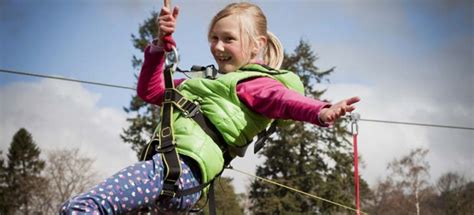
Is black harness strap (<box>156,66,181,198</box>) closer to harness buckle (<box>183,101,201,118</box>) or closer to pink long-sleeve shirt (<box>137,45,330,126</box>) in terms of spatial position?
harness buckle (<box>183,101,201,118</box>)

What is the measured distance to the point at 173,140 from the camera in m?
2.31

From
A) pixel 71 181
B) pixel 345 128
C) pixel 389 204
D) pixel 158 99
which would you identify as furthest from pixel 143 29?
pixel 158 99

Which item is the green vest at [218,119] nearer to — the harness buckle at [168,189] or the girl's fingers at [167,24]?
the harness buckle at [168,189]

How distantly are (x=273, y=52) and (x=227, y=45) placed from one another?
14.2 inches

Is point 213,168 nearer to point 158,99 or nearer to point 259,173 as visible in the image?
point 158,99

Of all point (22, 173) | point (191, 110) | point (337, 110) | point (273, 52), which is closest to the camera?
point (337, 110)

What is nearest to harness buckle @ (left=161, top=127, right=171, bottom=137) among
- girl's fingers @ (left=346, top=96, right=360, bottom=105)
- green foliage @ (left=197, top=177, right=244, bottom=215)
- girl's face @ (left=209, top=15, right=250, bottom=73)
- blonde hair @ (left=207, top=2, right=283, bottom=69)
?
girl's face @ (left=209, top=15, right=250, bottom=73)

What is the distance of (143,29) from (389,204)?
1559 centimetres

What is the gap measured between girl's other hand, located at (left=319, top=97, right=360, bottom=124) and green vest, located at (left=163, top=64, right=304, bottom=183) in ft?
1.49

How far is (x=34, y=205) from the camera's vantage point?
99.0 ft

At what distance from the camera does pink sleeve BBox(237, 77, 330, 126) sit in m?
2.20

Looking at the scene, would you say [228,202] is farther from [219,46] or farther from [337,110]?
[337,110]

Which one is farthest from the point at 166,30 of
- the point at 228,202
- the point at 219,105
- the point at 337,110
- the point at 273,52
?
the point at 228,202

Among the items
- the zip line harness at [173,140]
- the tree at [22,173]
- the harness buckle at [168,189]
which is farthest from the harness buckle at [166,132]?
the tree at [22,173]
